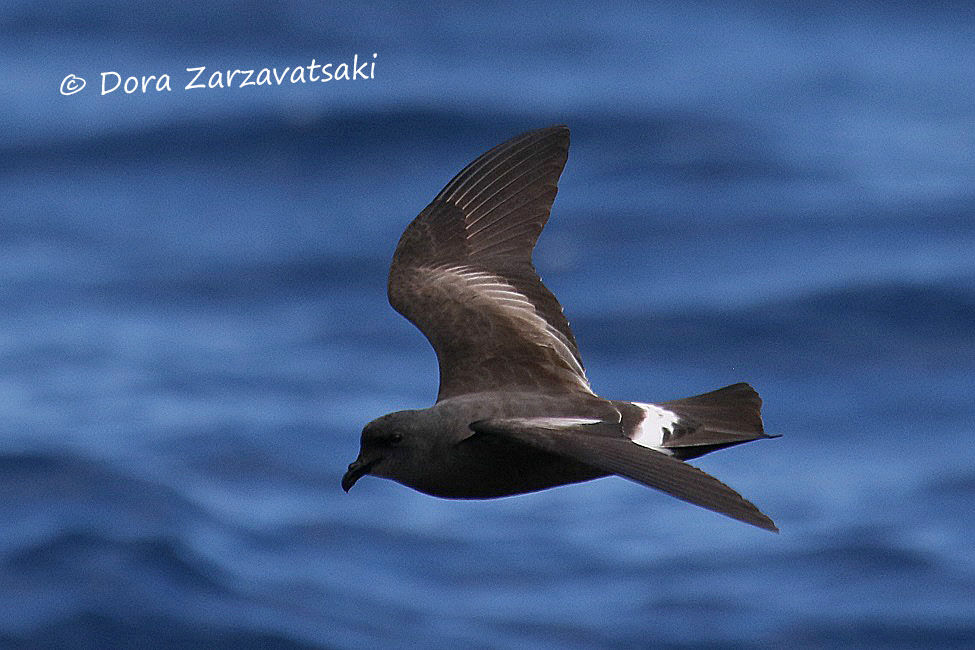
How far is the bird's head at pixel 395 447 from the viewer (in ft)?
21.9

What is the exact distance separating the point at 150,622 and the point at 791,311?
227 inches

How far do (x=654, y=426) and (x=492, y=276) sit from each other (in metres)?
1.34

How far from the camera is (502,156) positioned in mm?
8289

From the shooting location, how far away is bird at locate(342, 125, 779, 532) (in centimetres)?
628

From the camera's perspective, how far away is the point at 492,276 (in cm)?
812

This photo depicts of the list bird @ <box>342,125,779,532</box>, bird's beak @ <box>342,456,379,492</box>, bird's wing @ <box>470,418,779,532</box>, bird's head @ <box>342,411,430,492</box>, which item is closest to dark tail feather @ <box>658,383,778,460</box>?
bird @ <box>342,125,779,532</box>

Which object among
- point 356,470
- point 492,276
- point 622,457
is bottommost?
point 622,457

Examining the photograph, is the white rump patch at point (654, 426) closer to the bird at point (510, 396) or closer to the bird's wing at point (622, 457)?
the bird at point (510, 396)

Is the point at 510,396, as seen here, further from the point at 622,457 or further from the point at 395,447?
the point at 622,457

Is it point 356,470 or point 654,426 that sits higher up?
point 654,426

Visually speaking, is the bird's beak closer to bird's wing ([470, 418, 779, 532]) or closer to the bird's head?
the bird's head

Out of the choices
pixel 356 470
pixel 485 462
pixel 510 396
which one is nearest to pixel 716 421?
pixel 510 396

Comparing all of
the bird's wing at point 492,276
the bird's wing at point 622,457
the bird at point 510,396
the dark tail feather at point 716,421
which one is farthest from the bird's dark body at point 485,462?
the bird's wing at point 492,276

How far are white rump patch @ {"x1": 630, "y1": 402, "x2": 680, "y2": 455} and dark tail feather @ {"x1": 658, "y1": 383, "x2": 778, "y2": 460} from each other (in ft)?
0.09
